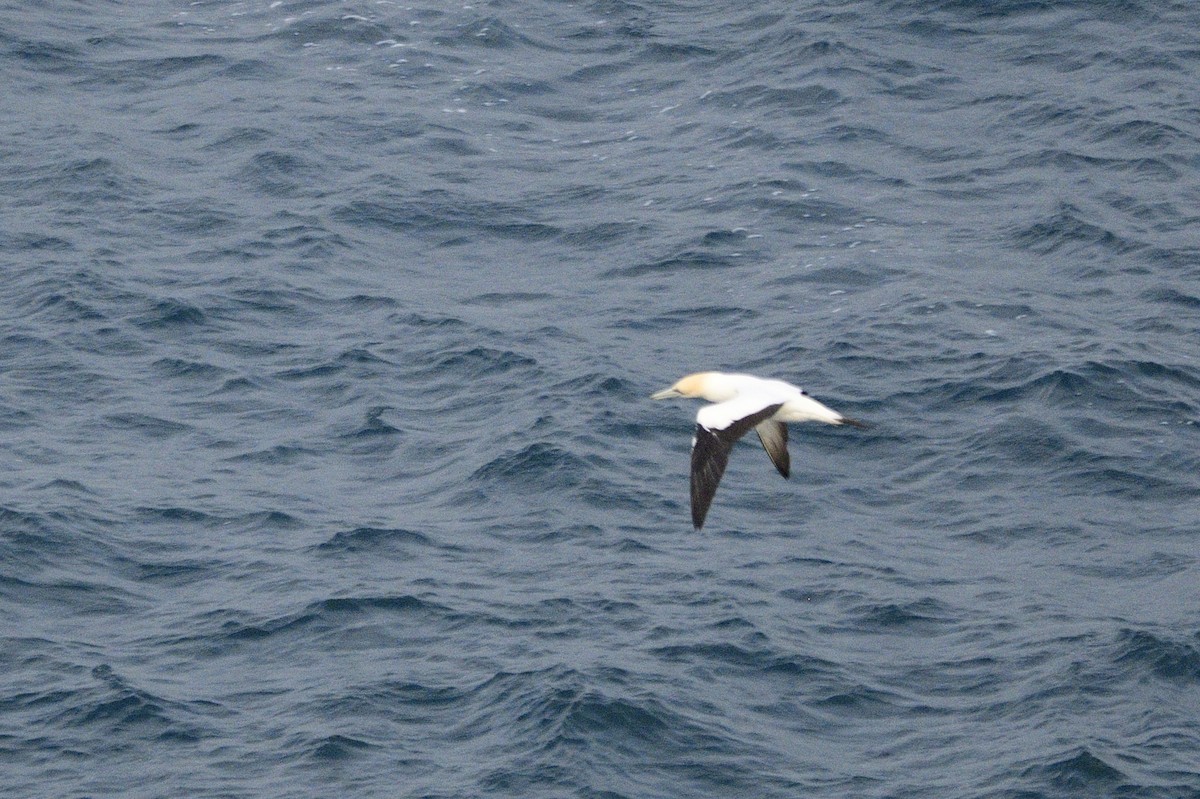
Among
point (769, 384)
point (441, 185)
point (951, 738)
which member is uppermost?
point (769, 384)

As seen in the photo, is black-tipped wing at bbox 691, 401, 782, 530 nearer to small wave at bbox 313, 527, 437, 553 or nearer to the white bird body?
the white bird body

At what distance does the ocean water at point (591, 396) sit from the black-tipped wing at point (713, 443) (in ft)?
15.4

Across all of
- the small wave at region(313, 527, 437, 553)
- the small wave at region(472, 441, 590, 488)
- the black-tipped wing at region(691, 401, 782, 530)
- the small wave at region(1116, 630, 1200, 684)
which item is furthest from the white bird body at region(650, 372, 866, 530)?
the small wave at region(313, 527, 437, 553)

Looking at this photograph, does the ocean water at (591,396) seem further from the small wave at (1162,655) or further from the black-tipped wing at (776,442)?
the black-tipped wing at (776,442)

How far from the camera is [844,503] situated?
91.2 ft

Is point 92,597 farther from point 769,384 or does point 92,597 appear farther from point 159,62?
point 159,62

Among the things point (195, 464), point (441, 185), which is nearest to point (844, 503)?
point (195, 464)

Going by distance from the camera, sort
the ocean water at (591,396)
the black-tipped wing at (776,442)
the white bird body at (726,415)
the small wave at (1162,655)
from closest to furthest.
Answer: the white bird body at (726,415) → the black-tipped wing at (776,442) → the ocean water at (591,396) → the small wave at (1162,655)

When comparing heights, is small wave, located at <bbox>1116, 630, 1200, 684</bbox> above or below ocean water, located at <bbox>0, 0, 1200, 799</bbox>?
below

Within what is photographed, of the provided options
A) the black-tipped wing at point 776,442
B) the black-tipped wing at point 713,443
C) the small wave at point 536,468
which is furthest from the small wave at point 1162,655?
the small wave at point 536,468

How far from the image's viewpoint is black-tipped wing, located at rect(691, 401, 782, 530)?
19.4m

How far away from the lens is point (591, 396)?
2994 centimetres

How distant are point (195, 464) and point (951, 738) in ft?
36.4

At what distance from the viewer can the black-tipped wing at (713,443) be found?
19.4m
